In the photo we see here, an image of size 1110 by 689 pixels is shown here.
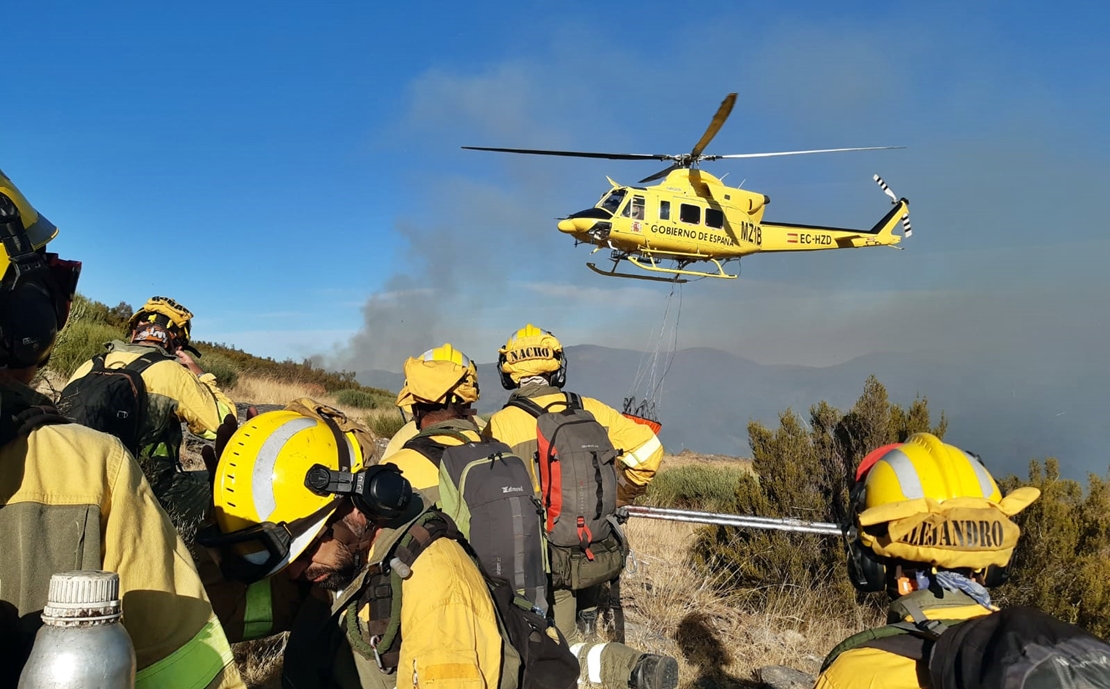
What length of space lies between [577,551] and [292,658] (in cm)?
217

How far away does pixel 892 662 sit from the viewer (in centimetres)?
168

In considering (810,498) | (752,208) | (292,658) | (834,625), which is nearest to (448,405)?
(292,658)

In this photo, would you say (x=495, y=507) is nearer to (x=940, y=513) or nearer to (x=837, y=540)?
(x=940, y=513)

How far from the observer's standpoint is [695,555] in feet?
26.6

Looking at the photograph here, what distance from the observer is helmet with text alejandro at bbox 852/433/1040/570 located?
1.87 metres

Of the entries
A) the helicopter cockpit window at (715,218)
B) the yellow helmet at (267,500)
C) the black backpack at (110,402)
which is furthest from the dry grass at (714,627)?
the helicopter cockpit window at (715,218)

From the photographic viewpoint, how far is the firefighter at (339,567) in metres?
1.94

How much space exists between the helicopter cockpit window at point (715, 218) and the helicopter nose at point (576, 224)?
270cm

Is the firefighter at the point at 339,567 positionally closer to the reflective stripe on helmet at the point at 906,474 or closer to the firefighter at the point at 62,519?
the firefighter at the point at 62,519

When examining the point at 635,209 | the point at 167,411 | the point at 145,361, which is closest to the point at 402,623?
the point at 167,411

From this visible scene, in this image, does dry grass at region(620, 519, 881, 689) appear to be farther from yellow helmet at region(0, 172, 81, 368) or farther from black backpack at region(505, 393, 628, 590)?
yellow helmet at region(0, 172, 81, 368)

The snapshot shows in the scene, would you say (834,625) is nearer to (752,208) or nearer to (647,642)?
(647,642)

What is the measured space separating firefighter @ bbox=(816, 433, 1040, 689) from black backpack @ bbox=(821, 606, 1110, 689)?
172 millimetres

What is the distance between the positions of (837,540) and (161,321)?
650 cm
